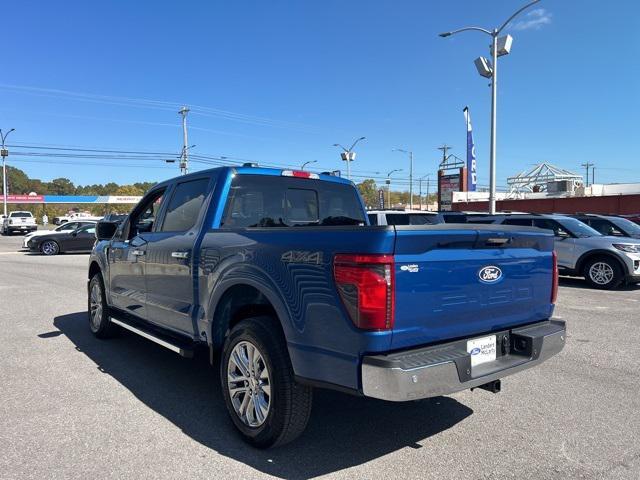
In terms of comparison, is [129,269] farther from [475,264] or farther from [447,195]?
[447,195]

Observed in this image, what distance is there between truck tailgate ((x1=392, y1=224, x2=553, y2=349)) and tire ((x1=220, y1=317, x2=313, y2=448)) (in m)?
0.80

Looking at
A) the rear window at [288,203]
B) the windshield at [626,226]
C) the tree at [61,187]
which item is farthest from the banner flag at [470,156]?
the tree at [61,187]

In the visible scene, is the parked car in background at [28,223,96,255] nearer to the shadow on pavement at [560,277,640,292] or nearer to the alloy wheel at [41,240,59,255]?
the alloy wheel at [41,240,59,255]

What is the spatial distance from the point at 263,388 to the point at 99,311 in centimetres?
392

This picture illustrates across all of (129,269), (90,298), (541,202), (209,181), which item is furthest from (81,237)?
(541,202)

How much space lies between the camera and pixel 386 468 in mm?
3199

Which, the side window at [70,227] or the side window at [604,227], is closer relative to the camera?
the side window at [604,227]

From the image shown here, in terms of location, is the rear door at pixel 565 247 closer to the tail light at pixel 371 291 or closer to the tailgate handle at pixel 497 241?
the tailgate handle at pixel 497 241

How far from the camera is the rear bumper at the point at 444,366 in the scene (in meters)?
2.73

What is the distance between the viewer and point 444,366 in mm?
2895

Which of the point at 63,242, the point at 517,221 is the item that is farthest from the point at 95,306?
the point at 63,242

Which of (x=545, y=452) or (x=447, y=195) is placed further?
(x=447, y=195)

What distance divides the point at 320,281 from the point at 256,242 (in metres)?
0.74

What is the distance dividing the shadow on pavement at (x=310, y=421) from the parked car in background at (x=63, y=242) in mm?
18580
